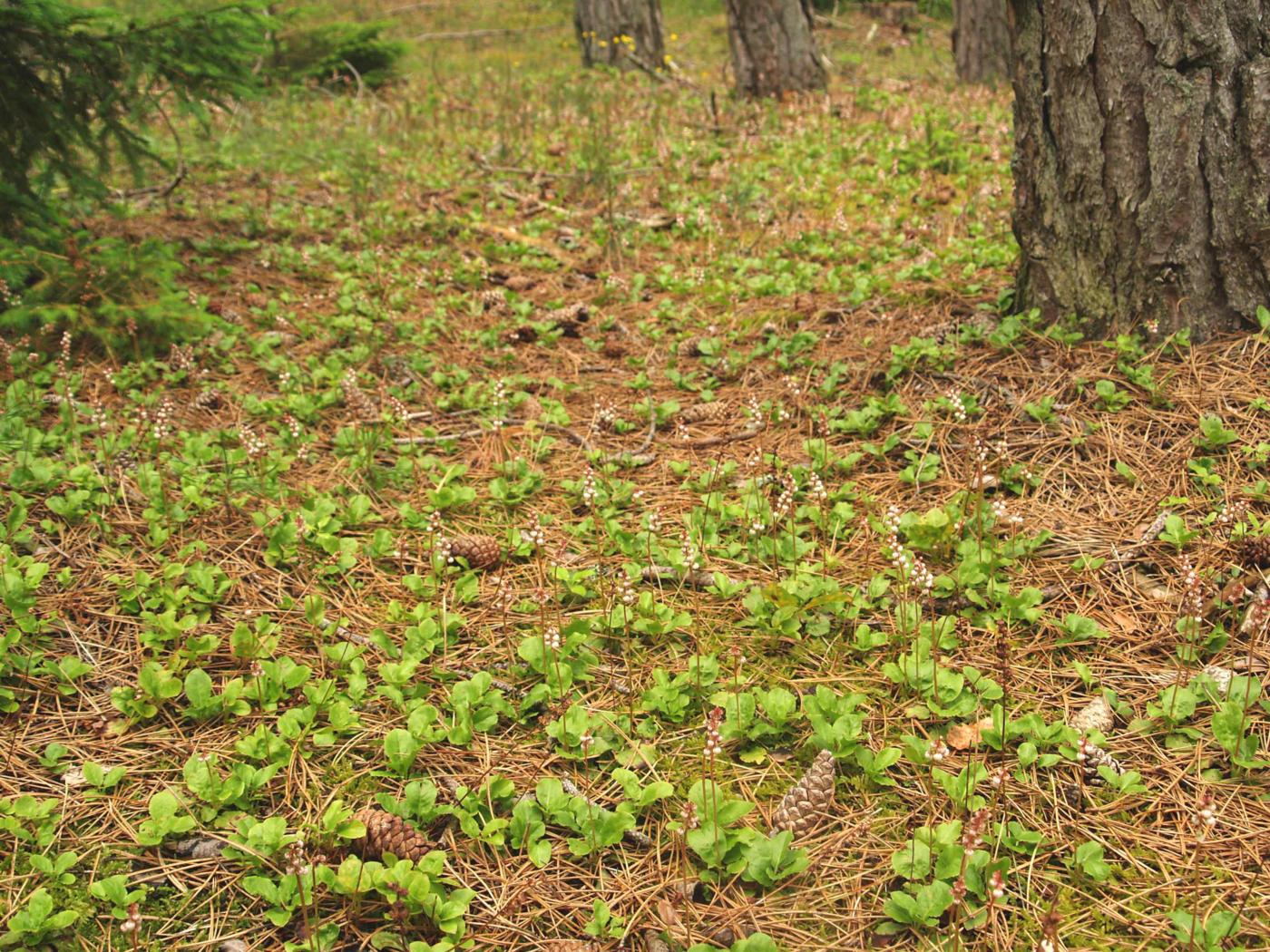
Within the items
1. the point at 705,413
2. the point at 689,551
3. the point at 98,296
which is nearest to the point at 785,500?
the point at 689,551

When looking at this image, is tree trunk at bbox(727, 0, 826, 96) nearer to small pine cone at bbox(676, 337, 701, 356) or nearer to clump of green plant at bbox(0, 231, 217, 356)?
small pine cone at bbox(676, 337, 701, 356)

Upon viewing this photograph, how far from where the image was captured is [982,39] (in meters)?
11.0

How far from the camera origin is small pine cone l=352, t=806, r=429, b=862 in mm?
2350

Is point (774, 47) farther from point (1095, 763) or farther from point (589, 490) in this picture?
point (1095, 763)

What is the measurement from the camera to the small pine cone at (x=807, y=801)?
2.40 metres

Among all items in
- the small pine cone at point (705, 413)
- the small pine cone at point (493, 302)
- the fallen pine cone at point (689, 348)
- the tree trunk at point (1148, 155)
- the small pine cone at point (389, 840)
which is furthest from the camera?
the small pine cone at point (493, 302)

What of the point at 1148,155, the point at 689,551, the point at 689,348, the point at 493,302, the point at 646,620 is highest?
the point at 1148,155

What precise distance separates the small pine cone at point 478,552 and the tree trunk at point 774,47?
8.26 metres

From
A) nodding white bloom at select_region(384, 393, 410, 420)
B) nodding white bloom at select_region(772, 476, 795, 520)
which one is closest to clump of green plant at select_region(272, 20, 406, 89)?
nodding white bloom at select_region(384, 393, 410, 420)

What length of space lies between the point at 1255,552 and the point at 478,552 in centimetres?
266

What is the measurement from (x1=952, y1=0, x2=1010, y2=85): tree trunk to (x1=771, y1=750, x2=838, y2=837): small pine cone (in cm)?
1045

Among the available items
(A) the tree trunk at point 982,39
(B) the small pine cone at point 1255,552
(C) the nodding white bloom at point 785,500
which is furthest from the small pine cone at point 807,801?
(A) the tree trunk at point 982,39

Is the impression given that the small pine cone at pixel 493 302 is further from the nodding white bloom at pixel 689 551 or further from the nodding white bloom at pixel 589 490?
the nodding white bloom at pixel 689 551

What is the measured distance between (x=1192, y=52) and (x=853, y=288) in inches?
83.9
